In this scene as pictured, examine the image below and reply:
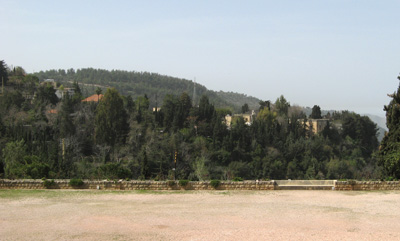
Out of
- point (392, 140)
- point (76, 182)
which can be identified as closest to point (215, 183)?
point (76, 182)

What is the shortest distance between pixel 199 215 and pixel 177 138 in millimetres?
40659

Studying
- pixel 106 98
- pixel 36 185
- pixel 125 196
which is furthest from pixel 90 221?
pixel 106 98

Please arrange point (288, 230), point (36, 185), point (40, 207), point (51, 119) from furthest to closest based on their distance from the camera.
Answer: point (51, 119) < point (36, 185) < point (40, 207) < point (288, 230)

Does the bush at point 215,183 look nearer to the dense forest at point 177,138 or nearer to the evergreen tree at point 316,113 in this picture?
the dense forest at point 177,138

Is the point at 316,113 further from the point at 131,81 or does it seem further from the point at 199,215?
the point at 131,81

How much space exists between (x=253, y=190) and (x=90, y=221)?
23.9ft

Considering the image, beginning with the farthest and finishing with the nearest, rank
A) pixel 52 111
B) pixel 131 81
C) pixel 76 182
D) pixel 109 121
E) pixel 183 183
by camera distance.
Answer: pixel 131 81
pixel 52 111
pixel 109 121
pixel 183 183
pixel 76 182

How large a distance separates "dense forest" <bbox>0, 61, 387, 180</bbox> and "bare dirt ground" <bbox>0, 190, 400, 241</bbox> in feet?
75.5

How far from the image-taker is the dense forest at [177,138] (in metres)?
46.3

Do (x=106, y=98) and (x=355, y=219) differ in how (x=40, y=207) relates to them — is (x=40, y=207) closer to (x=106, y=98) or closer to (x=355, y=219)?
(x=355, y=219)

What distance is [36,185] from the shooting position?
17000 mm

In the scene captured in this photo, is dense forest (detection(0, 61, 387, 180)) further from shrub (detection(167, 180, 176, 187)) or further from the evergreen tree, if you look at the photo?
shrub (detection(167, 180, 176, 187))

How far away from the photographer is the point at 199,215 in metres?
12.7

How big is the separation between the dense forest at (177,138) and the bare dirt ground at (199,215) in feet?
75.5
